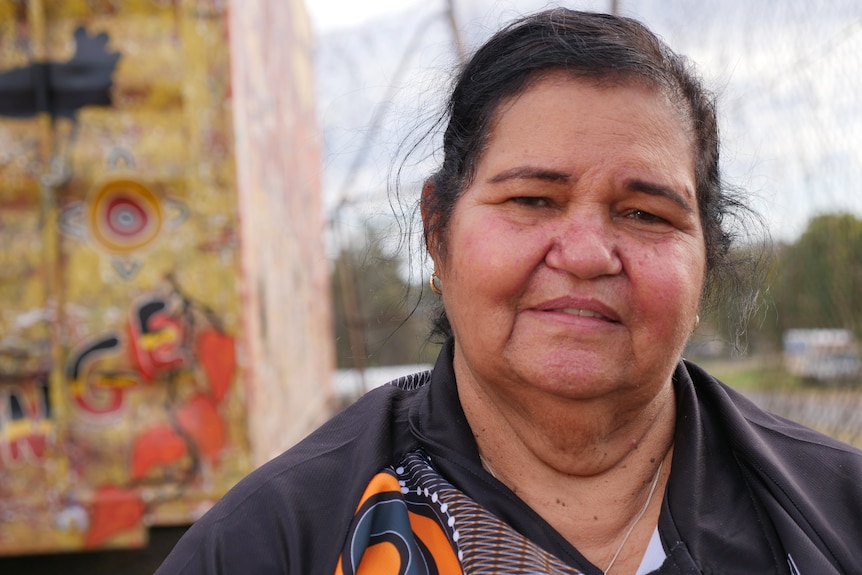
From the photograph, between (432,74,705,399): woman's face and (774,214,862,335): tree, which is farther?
(774,214,862,335): tree

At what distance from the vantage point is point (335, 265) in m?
6.05

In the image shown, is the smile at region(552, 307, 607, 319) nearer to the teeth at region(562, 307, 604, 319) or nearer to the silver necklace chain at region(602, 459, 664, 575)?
the teeth at region(562, 307, 604, 319)

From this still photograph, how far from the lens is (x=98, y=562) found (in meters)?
3.67

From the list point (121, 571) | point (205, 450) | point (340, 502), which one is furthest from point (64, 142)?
point (340, 502)

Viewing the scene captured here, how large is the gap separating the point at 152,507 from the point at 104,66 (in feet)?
5.56

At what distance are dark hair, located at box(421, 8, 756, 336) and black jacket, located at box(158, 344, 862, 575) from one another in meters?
0.34

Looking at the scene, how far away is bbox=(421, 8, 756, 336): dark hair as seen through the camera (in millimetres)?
1420

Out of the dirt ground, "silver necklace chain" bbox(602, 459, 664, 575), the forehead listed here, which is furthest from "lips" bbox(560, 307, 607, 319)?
the dirt ground

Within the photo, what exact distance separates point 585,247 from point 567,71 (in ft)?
1.11

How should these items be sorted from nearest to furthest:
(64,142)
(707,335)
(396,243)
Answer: (396,243), (707,335), (64,142)

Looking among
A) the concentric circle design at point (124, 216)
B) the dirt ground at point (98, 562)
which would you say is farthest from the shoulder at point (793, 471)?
the dirt ground at point (98, 562)

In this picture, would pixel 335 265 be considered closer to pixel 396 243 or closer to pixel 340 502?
pixel 396 243

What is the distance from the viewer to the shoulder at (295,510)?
1.23 metres

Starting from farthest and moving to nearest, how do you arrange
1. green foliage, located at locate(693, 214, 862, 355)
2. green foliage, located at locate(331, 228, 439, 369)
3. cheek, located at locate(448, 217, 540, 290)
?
green foliage, located at locate(693, 214, 862, 355) < green foliage, located at locate(331, 228, 439, 369) < cheek, located at locate(448, 217, 540, 290)
